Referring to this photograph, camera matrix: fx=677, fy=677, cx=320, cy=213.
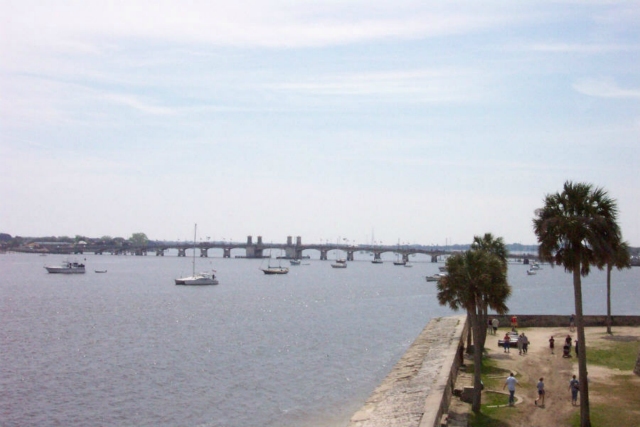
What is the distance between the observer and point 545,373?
3331 cm

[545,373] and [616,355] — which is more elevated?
[616,355]

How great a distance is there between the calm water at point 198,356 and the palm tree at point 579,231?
541 inches

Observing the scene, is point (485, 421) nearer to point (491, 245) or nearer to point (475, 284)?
point (475, 284)

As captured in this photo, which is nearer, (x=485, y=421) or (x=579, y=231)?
(x=579, y=231)

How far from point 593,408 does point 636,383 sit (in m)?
5.35

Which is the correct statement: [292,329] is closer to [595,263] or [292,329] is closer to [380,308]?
[380,308]

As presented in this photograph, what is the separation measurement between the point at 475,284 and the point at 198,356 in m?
28.4

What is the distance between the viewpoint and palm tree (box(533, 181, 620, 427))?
74.1ft

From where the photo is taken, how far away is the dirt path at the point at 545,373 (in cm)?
2550

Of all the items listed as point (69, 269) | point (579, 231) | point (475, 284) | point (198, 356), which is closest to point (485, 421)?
point (475, 284)

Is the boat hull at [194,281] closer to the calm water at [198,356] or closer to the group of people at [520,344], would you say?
the calm water at [198,356]

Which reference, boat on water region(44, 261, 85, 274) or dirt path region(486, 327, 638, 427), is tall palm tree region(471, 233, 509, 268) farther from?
boat on water region(44, 261, 85, 274)

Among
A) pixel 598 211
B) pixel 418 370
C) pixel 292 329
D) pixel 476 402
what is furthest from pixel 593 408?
pixel 292 329

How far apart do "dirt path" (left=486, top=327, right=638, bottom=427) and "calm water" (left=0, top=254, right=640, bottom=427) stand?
26.4 feet
